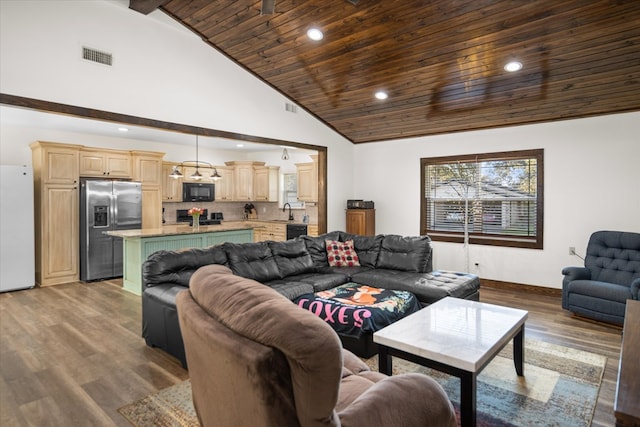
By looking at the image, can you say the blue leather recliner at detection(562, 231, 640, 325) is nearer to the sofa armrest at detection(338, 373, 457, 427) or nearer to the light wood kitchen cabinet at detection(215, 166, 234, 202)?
the sofa armrest at detection(338, 373, 457, 427)

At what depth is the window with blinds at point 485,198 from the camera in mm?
5473

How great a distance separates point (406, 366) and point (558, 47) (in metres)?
3.35

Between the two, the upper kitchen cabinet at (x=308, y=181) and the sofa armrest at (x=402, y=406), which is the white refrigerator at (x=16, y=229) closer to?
the upper kitchen cabinet at (x=308, y=181)

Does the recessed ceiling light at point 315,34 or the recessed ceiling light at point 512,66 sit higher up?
the recessed ceiling light at point 315,34

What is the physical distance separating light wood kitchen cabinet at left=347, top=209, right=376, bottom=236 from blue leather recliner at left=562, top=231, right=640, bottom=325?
3.20 m

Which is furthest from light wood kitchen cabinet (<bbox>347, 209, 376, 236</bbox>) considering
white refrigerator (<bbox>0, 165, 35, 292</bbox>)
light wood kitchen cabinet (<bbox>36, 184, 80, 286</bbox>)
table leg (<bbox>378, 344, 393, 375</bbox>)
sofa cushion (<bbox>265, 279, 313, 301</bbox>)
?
white refrigerator (<bbox>0, 165, 35, 292</bbox>)

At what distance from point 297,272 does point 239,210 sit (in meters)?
5.44

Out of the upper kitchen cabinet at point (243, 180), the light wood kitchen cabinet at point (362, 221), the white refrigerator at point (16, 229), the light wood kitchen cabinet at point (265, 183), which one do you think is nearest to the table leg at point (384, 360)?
the light wood kitchen cabinet at point (362, 221)

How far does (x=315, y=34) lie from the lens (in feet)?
13.7

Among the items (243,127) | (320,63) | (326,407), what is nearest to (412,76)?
(320,63)

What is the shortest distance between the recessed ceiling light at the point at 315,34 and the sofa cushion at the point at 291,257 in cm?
243

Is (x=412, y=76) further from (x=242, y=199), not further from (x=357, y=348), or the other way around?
(x=242, y=199)

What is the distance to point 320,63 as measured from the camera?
4723mm

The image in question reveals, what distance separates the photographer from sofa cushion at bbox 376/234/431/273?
15.1 ft
